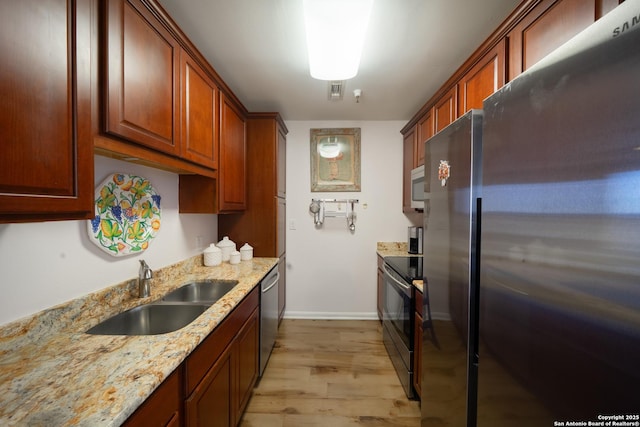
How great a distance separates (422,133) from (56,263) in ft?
9.08

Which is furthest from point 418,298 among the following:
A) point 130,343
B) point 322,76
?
point 322,76

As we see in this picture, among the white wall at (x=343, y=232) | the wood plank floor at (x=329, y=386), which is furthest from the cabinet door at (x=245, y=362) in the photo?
the white wall at (x=343, y=232)

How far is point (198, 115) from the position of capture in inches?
62.6

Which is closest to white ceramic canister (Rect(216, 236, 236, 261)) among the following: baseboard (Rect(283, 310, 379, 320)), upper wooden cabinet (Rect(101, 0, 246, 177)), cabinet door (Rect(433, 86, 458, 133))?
upper wooden cabinet (Rect(101, 0, 246, 177))

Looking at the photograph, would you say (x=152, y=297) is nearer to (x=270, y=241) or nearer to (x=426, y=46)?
(x=270, y=241)

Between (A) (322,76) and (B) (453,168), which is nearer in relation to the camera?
(B) (453,168)

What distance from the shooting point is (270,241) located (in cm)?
255

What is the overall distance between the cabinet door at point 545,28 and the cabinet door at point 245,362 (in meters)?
2.09

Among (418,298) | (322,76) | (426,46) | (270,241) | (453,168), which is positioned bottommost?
(418,298)

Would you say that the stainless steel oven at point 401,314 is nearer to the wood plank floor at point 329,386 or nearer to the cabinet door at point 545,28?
the wood plank floor at point 329,386

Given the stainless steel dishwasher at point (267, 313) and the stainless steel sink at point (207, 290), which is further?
the stainless steel dishwasher at point (267, 313)

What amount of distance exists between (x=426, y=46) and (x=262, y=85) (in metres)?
1.34

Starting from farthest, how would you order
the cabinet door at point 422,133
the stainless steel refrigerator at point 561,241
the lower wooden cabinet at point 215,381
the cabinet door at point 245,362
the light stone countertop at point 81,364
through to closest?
the cabinet door at point 422,133, the cabinet door at point 245,362, the lower wooden cabinet at point 215,381, the light stone countertop at point 81,364, the stainless steel refrigerator at point 561,241

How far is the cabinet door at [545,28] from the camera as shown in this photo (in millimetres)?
904
